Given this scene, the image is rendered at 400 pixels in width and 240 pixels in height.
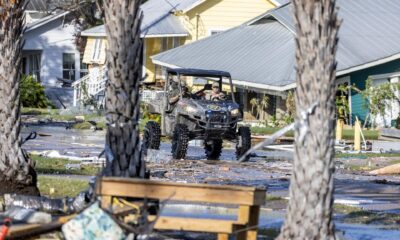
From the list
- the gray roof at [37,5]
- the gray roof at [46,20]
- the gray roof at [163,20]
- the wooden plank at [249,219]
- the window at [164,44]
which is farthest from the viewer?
the gray roof at [37,5]

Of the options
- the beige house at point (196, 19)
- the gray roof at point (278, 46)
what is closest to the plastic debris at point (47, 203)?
the gray roof at point (278, 46)

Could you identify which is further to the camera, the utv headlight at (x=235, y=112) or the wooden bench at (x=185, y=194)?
the utv headlight at (x=235, y=112)

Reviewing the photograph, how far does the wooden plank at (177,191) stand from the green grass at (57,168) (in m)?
9.23

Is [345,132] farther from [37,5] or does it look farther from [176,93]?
[37,5]

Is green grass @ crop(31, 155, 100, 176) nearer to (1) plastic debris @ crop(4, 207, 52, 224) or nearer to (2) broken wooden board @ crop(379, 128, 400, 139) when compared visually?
(1) plastic debris @ crop(4, 207, 52, 224)

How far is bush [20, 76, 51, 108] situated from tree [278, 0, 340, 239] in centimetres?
4202

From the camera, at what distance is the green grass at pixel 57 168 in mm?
20109

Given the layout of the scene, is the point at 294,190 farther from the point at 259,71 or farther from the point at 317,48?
the point at 259,71

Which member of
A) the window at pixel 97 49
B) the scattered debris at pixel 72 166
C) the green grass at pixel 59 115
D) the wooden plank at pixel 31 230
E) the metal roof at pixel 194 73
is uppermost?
the window at pixel 97 49

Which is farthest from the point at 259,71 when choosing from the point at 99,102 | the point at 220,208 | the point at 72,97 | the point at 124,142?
the point at 124,142

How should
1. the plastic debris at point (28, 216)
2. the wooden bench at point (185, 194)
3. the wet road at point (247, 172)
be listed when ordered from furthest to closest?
the wet road at point (247, 172), the plastic debris at point (28, 216), the wooden bench at point (185, 194)

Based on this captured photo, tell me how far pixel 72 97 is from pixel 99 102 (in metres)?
8.66

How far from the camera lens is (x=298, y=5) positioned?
10453 millimetres

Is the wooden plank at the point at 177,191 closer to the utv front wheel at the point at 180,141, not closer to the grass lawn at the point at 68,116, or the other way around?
the utv front wheel at the point at 180,141
